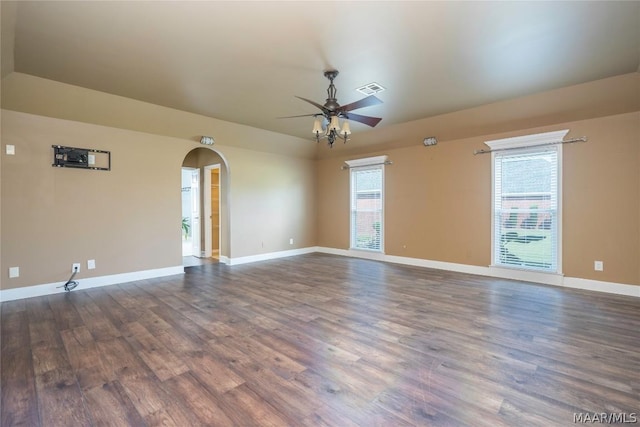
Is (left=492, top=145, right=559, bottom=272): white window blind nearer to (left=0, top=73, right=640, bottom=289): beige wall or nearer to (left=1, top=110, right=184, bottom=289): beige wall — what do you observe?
(left=0, top=73, right=640, bottom=289): beige wall

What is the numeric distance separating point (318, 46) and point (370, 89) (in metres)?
1.31

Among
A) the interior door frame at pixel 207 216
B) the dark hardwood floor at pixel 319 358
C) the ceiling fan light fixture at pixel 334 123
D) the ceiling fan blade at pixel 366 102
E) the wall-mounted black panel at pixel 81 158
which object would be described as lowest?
the dark hardwood floor at pixel 319 358

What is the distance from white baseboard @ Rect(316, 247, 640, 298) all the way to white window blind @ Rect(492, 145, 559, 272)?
0.12 meters

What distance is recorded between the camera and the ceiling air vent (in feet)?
12.9

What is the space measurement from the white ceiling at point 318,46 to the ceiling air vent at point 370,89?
0.12m

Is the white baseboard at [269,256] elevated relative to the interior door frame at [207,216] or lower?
lower

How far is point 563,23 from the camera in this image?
261 centimetres

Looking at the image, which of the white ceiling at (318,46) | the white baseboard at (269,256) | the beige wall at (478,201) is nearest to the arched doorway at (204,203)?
the white baseboard at (269,256)

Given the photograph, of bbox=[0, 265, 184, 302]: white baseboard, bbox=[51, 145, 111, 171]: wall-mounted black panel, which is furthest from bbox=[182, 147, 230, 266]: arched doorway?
bbox=[51, 145, 111, 171]: wall-mounted black panel

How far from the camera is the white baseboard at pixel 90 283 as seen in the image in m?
3.95

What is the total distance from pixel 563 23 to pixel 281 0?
252 cm

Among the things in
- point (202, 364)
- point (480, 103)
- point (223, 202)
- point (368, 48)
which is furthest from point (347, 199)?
point (202, 364)

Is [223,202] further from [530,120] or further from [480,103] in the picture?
[530,120]

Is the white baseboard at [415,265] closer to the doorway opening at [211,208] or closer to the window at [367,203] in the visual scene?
the window at [367,203]
